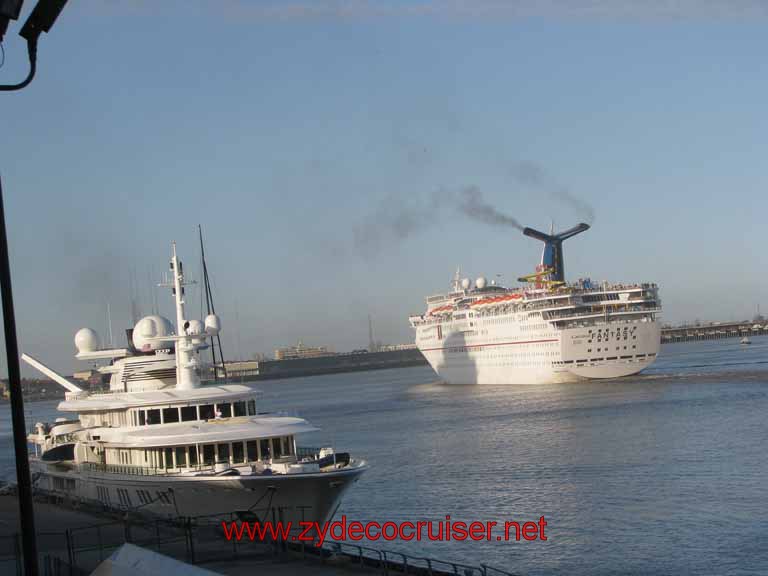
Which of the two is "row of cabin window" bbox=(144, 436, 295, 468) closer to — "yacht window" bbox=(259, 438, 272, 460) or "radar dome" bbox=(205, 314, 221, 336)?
"yacht window" bbox=(259, 438, 272, 460)

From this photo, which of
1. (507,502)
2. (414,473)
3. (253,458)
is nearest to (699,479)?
(507,502)

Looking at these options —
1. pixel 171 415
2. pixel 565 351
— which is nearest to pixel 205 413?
pixel 171 415

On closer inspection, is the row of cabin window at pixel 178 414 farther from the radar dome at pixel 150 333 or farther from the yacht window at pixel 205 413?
the radar dome at pixel 150 333

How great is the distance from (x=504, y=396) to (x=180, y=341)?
43708 mm

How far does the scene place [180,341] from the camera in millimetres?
24094

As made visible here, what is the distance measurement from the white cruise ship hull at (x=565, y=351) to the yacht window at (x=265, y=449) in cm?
5013

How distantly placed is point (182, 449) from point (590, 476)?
13.3 meters

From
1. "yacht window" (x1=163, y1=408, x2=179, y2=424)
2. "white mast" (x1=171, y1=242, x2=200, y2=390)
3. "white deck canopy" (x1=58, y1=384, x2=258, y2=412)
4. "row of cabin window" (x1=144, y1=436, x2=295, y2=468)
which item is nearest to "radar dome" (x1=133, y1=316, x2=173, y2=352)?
"white mast" (x1=171, y1=242, x2=200, y2=390)

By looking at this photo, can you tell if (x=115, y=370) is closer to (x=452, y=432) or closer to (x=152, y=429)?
(x=152, y=429)

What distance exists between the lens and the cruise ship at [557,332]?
2699 inches

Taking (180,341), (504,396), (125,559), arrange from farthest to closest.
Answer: (504,396), (180,341), (125,559)

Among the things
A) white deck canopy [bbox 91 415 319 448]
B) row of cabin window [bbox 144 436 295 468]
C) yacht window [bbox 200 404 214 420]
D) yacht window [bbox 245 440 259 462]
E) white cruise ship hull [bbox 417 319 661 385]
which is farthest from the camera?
white cruise ship hull [bbox 417 319 661 385]

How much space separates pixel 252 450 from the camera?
2144 cm

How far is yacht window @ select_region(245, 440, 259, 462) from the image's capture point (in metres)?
21.4
